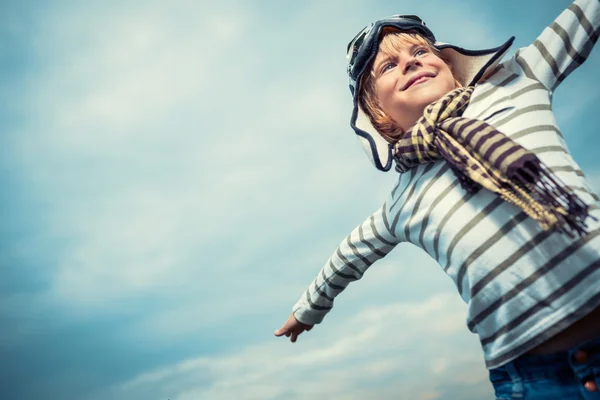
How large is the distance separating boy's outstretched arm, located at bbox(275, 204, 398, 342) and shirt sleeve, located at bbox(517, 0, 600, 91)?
3.39 feet

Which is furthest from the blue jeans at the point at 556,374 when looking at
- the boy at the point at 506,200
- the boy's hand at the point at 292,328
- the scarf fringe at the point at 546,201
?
the boy's hand at the point at 292,328

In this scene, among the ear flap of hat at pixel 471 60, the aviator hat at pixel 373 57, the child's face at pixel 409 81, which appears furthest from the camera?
the aviator hat at pixel 373 57

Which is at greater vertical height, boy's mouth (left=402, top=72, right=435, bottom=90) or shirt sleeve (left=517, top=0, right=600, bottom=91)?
boy's mouth (left=402, top=72, right=435, bottom=90)

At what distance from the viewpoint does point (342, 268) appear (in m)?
2.47

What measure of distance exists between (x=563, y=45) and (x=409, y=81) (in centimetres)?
71

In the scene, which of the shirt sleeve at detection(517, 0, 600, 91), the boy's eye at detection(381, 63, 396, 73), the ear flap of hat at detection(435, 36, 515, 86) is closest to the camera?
the shirt sleeve at detection(517, 0, 600, 91)

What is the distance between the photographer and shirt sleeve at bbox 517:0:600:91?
1.77 meters

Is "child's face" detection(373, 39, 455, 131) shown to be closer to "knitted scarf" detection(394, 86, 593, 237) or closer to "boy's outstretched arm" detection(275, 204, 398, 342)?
"knitted scarf" detection(394, 86, 593, 237)

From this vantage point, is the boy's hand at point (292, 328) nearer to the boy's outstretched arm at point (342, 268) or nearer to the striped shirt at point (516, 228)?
the boy's outstretched arm at point (342, 268)

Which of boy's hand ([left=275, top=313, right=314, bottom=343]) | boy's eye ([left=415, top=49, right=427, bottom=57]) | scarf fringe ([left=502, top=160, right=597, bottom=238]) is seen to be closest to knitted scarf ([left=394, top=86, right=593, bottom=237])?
scarf fringe ([left=502, top=160, right=597, bottom=238])

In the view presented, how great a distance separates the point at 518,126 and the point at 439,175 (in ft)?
1.27

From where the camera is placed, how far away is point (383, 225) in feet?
7.48

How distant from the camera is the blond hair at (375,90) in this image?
234 centimetres

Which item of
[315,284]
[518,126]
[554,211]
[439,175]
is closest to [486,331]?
[554,211]
